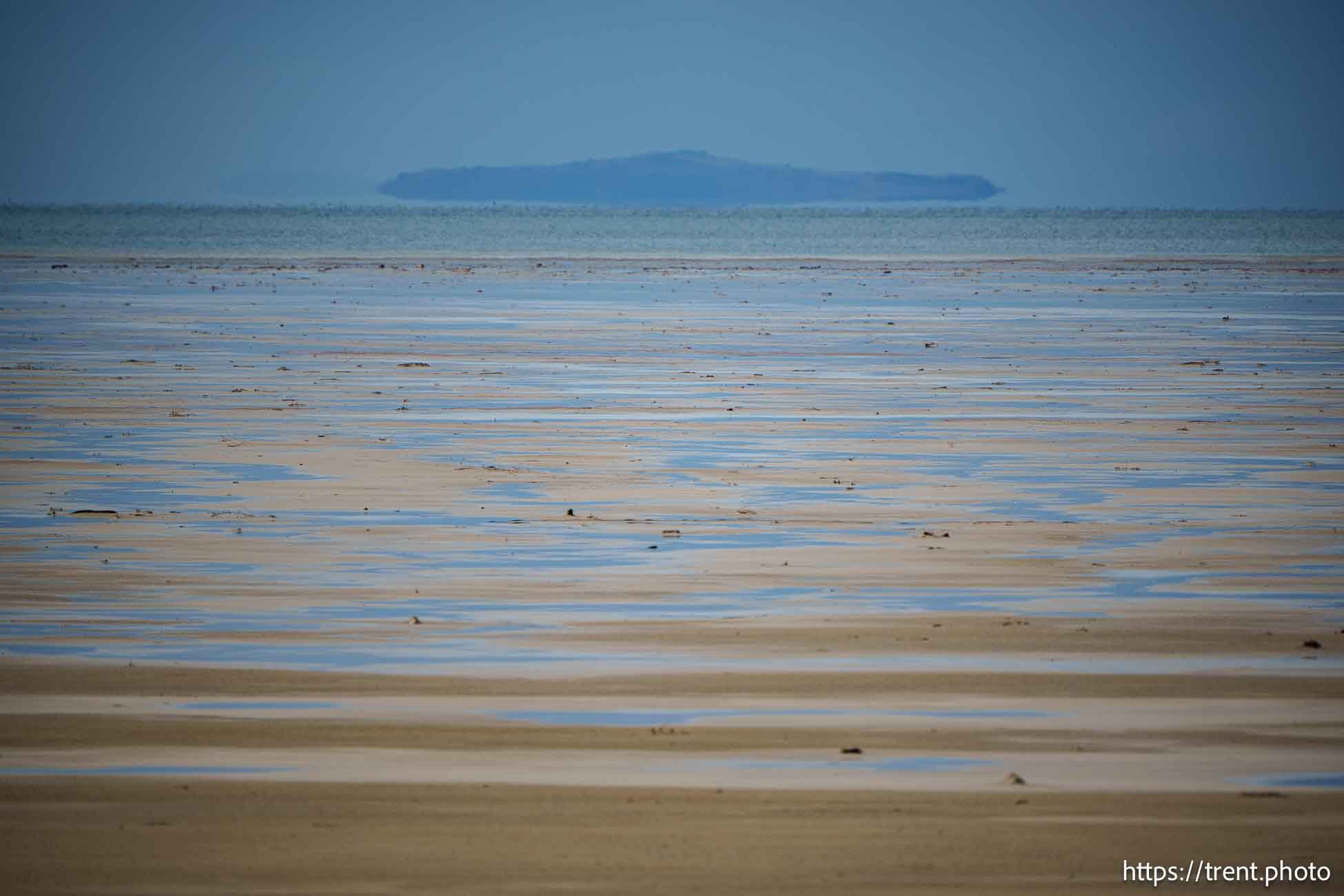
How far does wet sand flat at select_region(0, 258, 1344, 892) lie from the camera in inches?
244

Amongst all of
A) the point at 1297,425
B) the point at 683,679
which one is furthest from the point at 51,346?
the point at 683,679

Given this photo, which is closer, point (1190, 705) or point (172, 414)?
point (1190, 705)

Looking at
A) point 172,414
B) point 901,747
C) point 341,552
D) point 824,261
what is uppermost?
point 824,261

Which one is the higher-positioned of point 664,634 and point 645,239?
point 645,239

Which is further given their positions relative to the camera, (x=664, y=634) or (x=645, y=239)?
(x=645, y=239)

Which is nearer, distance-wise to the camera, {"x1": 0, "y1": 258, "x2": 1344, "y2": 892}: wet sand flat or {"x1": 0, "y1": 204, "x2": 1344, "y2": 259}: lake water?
{"x1": 0, "y1": 258, "x2": 1344, "y2": 892}: wet sand flat

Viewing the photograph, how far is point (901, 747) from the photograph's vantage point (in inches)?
283

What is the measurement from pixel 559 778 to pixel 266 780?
1.00m

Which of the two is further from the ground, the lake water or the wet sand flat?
the lake water

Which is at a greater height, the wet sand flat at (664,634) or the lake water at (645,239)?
the lake water at (645,239)

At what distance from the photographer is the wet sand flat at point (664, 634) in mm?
6188

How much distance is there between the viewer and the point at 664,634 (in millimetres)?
9141

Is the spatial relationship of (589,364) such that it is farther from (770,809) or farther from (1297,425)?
(770,809)

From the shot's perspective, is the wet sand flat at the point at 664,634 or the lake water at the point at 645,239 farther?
the lake water at the point at 645,239
